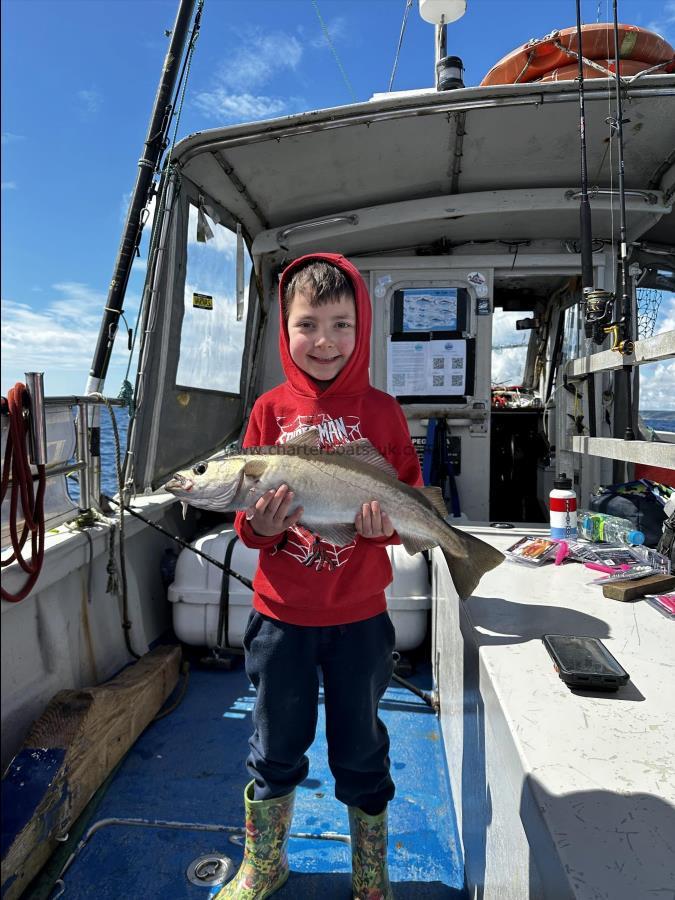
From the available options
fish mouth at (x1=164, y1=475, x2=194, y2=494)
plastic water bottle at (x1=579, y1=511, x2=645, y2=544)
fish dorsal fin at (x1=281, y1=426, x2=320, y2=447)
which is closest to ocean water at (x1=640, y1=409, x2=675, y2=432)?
plastic water bottle at (x1=579, y1=511, x2=645, y2=544)

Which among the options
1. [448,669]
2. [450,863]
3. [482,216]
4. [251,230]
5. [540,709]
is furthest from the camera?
[251,230]

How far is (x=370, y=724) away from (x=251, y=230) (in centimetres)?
466

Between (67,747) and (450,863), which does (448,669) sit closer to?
(450,863)

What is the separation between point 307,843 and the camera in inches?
92.1

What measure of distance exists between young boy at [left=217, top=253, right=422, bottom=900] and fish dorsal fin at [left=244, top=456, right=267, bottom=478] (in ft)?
0.27

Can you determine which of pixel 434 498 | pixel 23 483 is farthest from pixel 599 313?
pixel 23 483

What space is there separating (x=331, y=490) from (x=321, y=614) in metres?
0.41

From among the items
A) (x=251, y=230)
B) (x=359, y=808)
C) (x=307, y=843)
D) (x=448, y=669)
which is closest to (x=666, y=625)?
(x=448, y=669)

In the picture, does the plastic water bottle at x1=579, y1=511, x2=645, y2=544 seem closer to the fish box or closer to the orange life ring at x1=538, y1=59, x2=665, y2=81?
the fish box

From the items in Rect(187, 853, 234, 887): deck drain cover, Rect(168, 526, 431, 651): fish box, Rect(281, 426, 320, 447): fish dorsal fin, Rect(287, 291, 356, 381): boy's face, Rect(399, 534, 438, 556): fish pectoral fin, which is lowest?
Rect(187, 853, 234, 887): deck drain cover

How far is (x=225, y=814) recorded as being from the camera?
99.0 inches

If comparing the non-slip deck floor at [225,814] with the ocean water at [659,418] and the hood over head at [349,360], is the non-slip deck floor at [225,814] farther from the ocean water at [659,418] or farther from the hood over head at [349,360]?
the ocean water at [659,418]

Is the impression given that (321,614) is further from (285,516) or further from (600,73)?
(600,73)

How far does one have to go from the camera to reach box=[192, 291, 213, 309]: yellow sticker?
15.2 ft
